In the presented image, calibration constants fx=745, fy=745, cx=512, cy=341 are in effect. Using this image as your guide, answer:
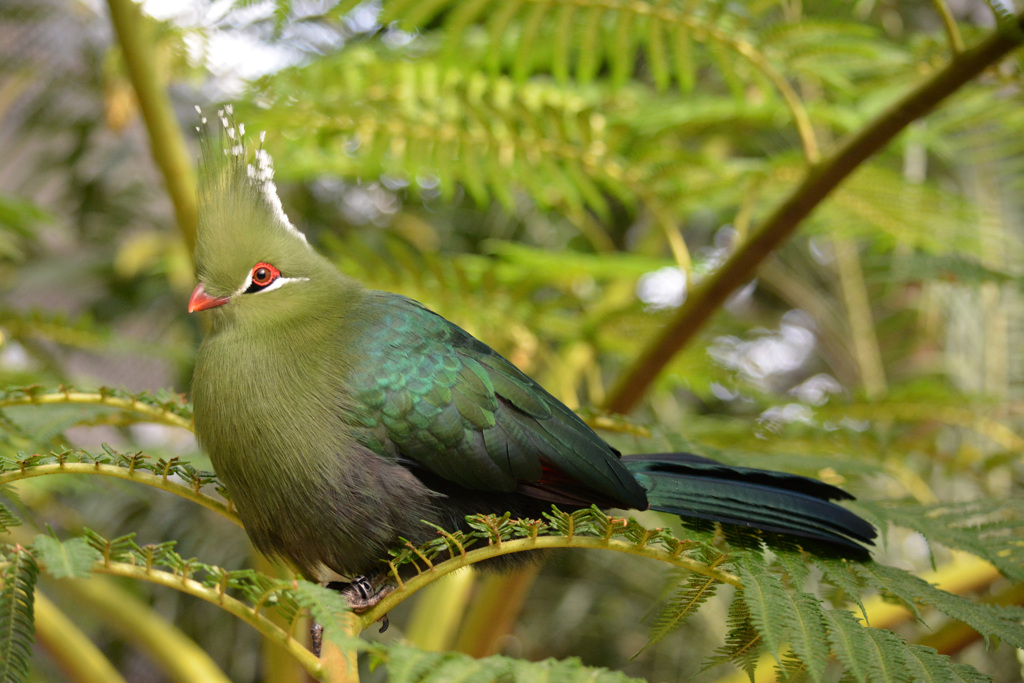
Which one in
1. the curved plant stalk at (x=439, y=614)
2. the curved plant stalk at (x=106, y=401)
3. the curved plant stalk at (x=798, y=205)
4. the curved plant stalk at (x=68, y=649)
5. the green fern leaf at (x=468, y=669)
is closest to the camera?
the green fern leaf at (x=468, y=669)

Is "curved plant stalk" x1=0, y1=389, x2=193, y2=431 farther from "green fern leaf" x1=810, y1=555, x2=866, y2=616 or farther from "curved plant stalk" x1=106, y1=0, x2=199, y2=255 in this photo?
"green fern leaf" x1=810, y1=555, x2=866, y2=616

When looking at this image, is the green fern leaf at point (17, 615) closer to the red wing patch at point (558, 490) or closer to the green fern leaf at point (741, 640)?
the red wing patch at point (558, 490)

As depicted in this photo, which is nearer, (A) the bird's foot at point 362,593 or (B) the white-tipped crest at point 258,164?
(A) the bird's foot at point 362,593

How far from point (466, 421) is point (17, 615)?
53 cm

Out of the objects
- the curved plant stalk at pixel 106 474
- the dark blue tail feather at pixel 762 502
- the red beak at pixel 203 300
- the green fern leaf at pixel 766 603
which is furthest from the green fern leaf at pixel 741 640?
the red beak at pixel 203 300

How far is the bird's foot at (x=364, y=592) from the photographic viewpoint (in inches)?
36.8

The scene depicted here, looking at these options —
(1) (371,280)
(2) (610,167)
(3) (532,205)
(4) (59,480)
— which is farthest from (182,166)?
(3) (532,205)

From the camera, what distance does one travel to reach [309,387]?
979 mm

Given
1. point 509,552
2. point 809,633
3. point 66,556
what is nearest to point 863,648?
point 809,633

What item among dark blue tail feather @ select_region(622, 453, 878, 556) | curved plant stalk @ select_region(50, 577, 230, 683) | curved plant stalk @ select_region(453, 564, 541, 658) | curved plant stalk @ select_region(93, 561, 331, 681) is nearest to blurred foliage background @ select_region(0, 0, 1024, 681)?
curved plant stalk @ select_region(453, 564, 541, 658)

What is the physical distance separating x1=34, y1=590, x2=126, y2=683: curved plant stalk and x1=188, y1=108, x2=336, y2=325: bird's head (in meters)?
1.07

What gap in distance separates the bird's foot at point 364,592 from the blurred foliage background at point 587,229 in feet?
0.93

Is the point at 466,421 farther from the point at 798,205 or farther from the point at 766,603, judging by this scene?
the point at 798,205

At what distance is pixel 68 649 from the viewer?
1.67m
